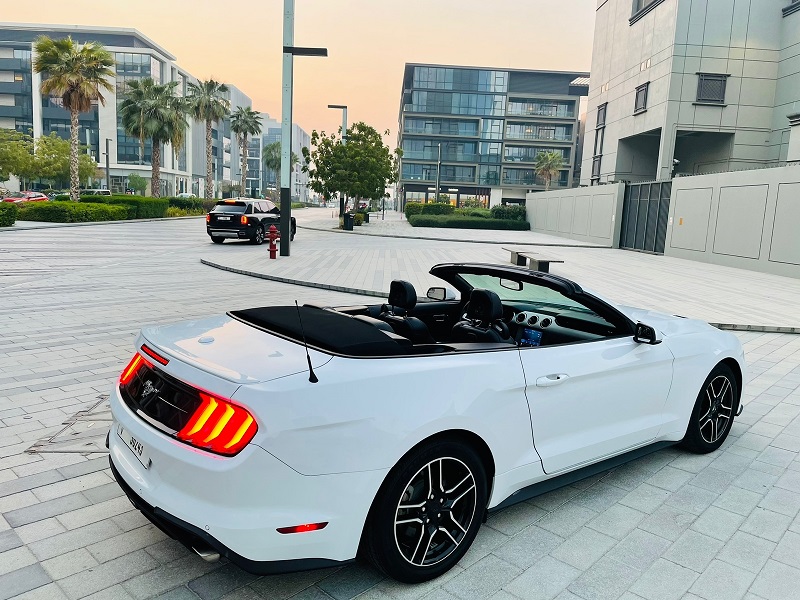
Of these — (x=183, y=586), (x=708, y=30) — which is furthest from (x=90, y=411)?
(x=708, y=30)

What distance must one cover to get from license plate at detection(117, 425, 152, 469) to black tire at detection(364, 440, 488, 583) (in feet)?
3.34

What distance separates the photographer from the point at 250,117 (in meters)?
76.2

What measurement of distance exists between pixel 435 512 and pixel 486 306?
4.22ft

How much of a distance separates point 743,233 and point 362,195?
2801cm

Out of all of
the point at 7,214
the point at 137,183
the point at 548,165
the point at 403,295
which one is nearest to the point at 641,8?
the point at 7,214

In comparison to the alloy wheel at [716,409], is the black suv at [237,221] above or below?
above

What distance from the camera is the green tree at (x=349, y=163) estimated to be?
42000 mm

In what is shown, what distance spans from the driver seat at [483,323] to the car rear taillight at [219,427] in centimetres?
162

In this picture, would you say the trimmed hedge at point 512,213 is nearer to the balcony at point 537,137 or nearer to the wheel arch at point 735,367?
the balcony at point 537,137

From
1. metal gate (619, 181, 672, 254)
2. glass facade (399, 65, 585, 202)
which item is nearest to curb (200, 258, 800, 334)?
metal gate (619, 181, 672, 254)

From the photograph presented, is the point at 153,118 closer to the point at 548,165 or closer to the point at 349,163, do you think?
the point at 349,163

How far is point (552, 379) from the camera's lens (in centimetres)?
323

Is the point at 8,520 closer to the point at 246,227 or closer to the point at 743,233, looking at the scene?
the point at 246,227

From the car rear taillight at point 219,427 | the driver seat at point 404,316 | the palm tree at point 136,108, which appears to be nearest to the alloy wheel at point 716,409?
the driver seat at point 404,316
